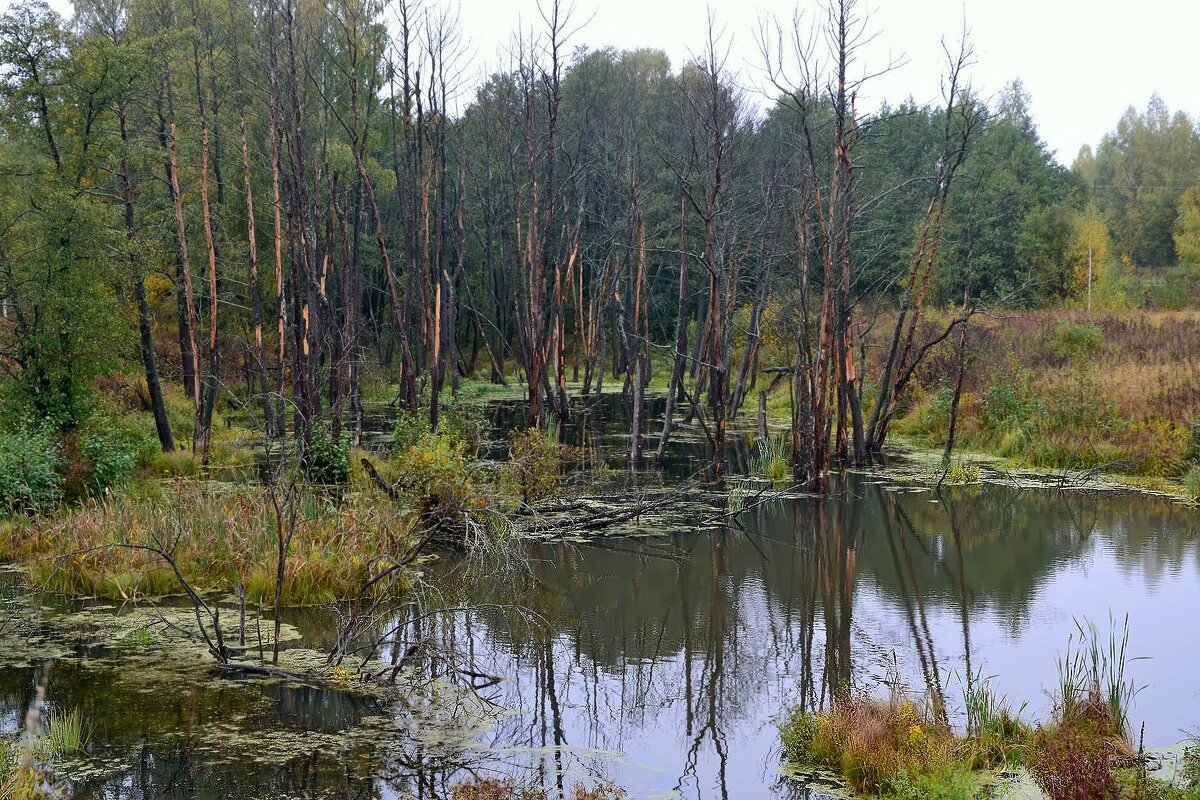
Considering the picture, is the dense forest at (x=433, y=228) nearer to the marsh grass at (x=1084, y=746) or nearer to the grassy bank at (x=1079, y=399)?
the grassy bank at (x=1079, y=399)

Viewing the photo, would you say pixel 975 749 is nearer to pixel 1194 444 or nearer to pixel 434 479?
pixel 434 479

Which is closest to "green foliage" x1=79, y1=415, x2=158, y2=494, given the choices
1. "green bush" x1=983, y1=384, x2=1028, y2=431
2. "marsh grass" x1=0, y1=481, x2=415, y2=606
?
"marsh grass" x1=0, y1=481, x2=415, y2=606

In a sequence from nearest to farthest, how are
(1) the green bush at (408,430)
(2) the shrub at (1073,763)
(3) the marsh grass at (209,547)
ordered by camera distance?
(2) the shrub at (1073,763)
(3) the marsh grass at (209,547)
(1) the green bush at (408,430)

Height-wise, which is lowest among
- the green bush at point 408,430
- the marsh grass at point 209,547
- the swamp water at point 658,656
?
the swamp water at point 658,656

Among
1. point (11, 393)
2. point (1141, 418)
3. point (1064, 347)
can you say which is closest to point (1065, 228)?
point (1064, 347)

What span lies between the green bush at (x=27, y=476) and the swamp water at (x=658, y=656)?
86.1 inches

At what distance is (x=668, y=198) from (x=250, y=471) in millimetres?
20183

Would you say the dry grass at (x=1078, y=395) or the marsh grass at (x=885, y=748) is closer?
the marsh grass at (x=885, y=748)

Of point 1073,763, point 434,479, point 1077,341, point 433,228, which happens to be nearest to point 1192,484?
point 1077,341

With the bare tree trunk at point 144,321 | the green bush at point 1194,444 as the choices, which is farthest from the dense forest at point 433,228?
the green bush at point 1194,444

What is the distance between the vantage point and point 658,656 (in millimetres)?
8773

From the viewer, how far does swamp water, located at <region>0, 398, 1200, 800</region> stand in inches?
254

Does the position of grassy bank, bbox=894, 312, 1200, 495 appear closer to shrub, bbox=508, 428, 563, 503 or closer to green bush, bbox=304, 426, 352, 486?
shrub, bbox=508, 428, 563, 503

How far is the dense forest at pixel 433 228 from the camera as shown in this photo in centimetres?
1590
